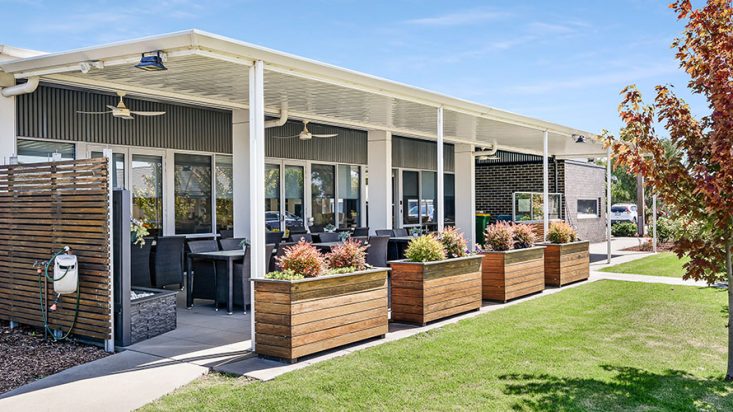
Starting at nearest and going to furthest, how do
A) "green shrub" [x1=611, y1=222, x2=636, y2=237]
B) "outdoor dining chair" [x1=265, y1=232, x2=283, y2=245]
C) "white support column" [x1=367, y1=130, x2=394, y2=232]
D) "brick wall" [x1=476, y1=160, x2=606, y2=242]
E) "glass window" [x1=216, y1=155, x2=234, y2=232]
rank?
"outdoor dining chair" [x1=265, y1=232, x2=283, y2=245] < "glass window" [x1=216, y1=155, x2=234, y2=232] < "white support column" [x1=367, y1=130, x2=394, y2=232] < "brick wall" [x1=476, y1=160, x2=606, y2=242] < "green shrub" [x1=611, y1=222, x2=636, y2=237]

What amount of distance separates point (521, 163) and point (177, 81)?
43.4ft

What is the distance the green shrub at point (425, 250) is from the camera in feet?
24.2

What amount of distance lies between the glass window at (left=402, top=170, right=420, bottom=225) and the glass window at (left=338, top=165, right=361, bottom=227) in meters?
1.92

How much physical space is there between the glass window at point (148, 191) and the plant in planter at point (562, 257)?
674 cm

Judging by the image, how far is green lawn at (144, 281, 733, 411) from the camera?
4504 millimetres

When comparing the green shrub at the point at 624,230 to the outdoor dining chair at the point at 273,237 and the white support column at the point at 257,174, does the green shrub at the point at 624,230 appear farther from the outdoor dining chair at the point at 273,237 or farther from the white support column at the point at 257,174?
the white support column at the point at 257,174

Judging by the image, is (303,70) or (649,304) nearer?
(303,70)

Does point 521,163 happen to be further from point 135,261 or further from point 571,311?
point 135,261

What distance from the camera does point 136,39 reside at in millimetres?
5949

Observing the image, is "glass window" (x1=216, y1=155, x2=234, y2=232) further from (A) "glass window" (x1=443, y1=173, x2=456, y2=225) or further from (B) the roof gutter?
(A) "glass window" (x1=443, y1=173, x2=456, y2=225)

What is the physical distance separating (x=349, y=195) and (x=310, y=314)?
9.22 metres

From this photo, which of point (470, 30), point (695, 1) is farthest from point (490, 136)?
point (695, 1)

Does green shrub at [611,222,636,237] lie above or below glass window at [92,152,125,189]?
below

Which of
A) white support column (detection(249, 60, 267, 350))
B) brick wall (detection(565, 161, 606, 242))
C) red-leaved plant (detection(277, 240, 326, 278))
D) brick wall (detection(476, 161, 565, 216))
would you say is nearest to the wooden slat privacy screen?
white support column (detection(249, 60, 267, 350))
